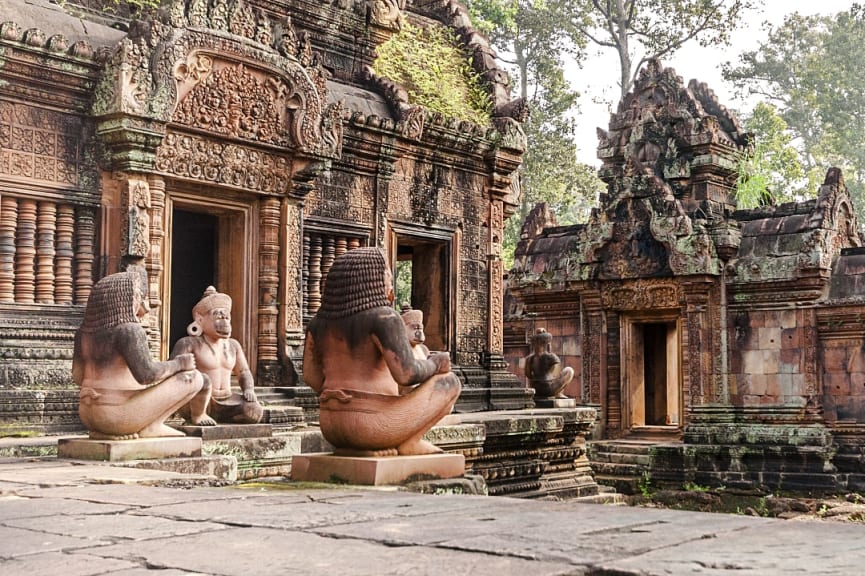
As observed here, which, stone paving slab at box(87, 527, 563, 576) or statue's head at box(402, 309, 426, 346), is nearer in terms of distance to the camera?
stone paving slab at box(87, 527, 563, 576)

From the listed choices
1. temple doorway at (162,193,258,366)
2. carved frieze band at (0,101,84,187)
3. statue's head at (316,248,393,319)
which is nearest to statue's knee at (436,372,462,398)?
statue's head at (316,248,393,319)

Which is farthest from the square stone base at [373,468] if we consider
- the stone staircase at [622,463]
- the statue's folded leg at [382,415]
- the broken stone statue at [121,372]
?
the stone staircase at [622,463]

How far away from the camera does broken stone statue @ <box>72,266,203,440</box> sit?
24.1 feet

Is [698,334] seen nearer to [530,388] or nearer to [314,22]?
[530,388]

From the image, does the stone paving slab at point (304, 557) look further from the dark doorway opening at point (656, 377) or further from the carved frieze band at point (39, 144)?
the dark doorway opening at point (656, 377)

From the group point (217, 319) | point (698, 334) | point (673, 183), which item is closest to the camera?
point (217, 319)

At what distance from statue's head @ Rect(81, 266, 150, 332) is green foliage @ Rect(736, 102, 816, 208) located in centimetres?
1501

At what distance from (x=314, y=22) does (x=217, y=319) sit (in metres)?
5.56

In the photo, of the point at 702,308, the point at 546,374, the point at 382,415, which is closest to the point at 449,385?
the point at 382,415

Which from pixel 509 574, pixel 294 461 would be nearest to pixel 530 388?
pixel 294 461

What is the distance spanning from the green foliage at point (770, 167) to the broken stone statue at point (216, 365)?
13.8m

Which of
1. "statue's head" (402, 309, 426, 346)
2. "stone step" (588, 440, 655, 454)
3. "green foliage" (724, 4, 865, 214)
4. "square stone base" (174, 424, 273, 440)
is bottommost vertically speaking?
"stone step" (588, 440, 655, 454)

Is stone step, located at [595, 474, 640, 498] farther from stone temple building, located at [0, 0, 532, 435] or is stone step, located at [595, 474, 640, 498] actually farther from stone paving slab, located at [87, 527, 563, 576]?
stone paving slab, located at [87, 527, 563, 576]

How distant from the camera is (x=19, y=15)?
952 centimetres
